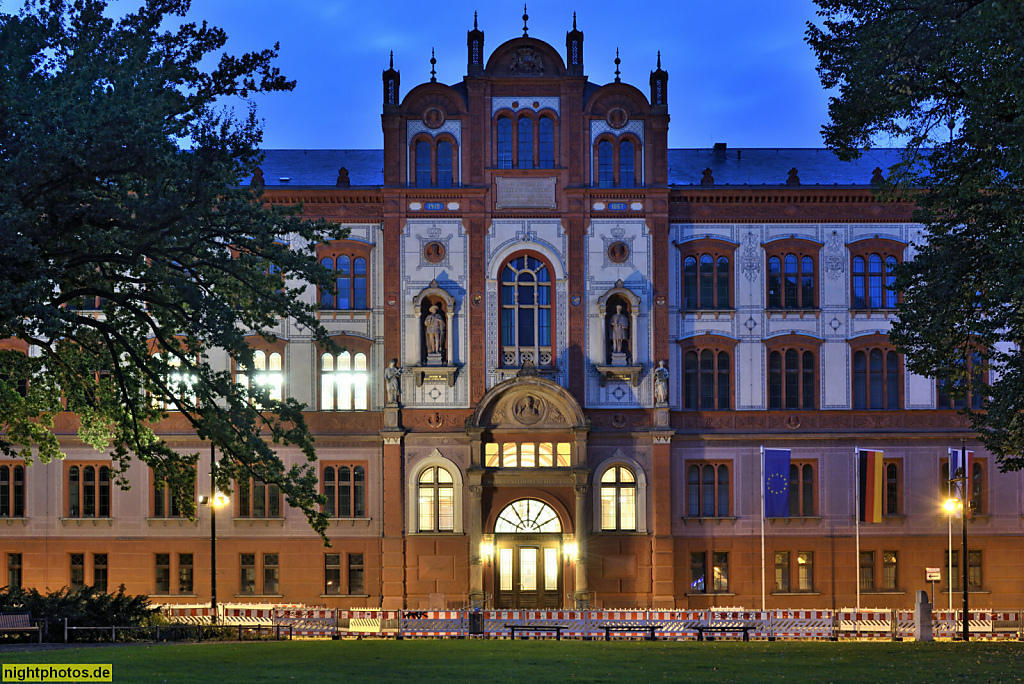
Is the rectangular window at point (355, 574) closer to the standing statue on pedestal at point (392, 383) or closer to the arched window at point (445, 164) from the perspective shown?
the standing statue on pedestal at point (392, 383)

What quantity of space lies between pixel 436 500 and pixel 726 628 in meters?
13.7

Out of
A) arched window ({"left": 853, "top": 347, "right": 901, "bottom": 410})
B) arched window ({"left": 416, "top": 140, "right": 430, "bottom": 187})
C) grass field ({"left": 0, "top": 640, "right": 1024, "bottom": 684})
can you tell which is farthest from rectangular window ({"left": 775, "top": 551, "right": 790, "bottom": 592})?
arched window ({"left": 416, "top": 140, "right": 430, "bottom": 187})

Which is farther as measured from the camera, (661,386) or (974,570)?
(974,570)

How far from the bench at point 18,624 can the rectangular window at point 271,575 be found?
15.7 metres

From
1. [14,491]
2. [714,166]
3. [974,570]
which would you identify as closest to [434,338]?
[714,166]

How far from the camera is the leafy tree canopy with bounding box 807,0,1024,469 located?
23688 millimetres

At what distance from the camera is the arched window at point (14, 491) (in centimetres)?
4819

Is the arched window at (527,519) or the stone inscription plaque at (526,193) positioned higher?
the stone inscription plaque at (526,193)

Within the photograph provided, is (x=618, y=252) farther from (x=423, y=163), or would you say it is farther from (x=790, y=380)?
(x=790, y=380)

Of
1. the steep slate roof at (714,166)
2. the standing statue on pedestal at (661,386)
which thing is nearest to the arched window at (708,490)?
the standing statue on pedestal at (661,386)

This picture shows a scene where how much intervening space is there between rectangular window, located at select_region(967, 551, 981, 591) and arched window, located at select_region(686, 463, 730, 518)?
10155 mm

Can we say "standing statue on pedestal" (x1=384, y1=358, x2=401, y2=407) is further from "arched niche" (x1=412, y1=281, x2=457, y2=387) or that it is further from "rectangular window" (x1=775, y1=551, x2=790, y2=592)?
"rectangular window" (x1=775, y1=551, x2=790, y2=592)

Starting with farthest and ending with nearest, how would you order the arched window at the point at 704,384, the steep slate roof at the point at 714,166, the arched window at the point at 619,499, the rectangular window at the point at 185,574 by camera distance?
the steep slate roof at the point at 714,166
the arched window at the point at 704,384
the rectangular window at the point at 185,574
the arched window at the point at 619,499

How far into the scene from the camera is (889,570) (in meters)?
48.2
